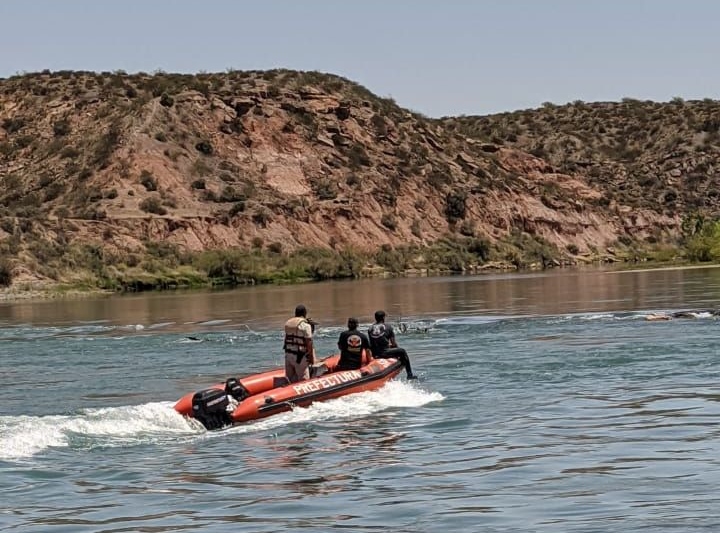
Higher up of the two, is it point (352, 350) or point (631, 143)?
point (631, 143)

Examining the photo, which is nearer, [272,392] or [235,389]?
[272,392]

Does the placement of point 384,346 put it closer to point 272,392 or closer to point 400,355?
point 400,355

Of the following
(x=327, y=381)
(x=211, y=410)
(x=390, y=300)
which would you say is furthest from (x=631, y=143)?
(x=211, y=410)

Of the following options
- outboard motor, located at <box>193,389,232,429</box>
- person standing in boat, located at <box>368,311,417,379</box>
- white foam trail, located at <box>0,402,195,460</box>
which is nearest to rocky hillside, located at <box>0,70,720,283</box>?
person standing in boat, located at <box>368,311,417,379</box>

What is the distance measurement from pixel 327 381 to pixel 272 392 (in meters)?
1.43

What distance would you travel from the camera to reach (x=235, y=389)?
64.3 feet

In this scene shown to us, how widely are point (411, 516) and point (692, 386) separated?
A: 996cm

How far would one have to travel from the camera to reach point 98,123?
100688 millimetres

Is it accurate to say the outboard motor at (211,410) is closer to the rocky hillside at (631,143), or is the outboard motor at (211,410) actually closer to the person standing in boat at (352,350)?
the person standing in boat at (352,350)

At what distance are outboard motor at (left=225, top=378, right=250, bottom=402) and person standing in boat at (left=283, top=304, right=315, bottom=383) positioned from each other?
1.61m

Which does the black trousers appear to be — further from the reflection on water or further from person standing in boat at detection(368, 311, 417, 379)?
the reflection on water

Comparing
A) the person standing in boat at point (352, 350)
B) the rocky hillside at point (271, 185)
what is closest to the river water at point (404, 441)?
the person standing in boat at point (352, 350)

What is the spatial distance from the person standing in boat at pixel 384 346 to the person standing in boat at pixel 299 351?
2.35 meters

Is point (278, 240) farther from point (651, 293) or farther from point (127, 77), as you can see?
point (651, 293)
